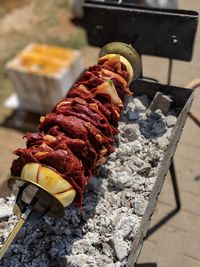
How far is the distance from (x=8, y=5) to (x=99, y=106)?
9134 millimetres

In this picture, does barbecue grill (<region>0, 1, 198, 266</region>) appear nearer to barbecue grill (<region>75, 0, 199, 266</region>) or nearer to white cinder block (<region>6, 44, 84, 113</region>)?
barbecue grill (<region>75, 0, 199, 266</region>)

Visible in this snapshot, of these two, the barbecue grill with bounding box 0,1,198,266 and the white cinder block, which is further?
the white cinder block

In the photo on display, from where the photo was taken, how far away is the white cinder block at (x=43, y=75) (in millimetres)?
7398

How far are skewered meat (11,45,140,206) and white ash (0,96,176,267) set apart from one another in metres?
0.50

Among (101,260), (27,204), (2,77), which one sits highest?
(27,204)

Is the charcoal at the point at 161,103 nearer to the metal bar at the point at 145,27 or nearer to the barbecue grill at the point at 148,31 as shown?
the barbecue grill at the point at 148,31

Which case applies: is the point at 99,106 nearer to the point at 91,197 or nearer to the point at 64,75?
the point at 91,197

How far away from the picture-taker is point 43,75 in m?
7.34

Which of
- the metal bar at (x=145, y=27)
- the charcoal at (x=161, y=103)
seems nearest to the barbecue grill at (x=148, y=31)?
the metal bar at (x=145, y=27)

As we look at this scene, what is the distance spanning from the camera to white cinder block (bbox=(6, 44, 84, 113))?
24.3 ft

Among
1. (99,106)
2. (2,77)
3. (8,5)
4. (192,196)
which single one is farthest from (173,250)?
(8,5)

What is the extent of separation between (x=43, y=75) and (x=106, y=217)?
4420mm

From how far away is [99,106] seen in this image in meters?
3.27

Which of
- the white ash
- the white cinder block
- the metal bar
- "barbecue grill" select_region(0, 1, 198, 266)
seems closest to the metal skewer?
the white ash
